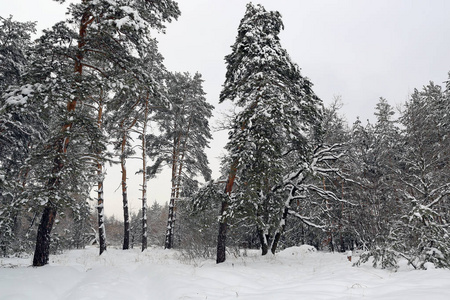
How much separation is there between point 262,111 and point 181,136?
11.6 metres

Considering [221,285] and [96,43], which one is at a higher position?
[96,43]

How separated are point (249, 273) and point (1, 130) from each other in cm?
1283

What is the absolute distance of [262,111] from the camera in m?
9.09

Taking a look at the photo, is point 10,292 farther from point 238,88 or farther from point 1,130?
point 1,130

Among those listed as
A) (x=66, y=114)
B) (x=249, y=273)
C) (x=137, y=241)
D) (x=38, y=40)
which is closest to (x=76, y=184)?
(x=66, y=114)

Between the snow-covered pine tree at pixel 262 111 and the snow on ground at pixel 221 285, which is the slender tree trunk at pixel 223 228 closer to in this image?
the snow-covered pine tree at pixel 262 111

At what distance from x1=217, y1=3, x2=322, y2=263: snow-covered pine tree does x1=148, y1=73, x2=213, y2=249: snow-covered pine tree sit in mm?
8442

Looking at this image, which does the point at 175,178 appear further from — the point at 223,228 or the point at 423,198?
the point at 423,198

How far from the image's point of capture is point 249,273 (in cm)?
738

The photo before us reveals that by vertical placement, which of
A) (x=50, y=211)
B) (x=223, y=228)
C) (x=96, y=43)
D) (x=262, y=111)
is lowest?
(x=223, y=228)

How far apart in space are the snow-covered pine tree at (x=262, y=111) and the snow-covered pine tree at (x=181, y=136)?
844cm

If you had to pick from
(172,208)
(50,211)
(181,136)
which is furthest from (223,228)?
(181,136)

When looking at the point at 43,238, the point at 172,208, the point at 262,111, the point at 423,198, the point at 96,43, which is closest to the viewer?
the point at 43,238

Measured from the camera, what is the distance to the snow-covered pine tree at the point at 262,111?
9.00 m
